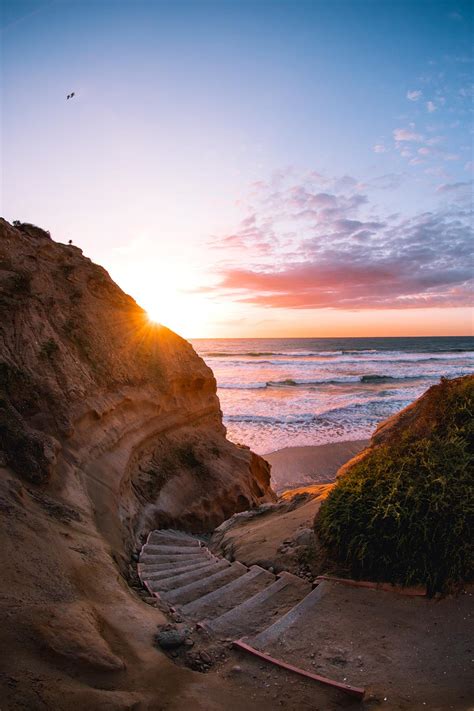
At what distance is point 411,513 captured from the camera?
4996 mm

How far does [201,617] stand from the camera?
4.84m

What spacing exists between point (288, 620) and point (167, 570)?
2.21 m

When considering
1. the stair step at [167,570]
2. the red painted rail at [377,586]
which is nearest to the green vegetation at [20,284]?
the stair step at [167,570]

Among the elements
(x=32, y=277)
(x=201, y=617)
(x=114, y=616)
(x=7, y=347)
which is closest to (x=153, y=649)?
(x=114, y=616)

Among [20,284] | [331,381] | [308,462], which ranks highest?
[20,284]

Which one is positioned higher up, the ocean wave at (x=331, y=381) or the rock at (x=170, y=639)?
the rock at (x=170, y=639)

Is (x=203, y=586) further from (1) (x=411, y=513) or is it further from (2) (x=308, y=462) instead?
(2) (x=308, y=462)

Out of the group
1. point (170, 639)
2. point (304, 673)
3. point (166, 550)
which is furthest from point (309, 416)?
point (304, 673)

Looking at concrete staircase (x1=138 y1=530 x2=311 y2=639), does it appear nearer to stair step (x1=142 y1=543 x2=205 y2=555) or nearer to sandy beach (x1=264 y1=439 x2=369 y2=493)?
stair step (x1=142 y1=543 x2=205 y2=555)

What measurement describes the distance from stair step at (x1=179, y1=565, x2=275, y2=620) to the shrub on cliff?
3.08 feet

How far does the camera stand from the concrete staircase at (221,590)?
4.68 m

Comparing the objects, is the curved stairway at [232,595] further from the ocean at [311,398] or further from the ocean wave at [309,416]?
the ocean wave at [309,416]

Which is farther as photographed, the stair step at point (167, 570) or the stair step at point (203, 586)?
the stair step at point (167, 570)

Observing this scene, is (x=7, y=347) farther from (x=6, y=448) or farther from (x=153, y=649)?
(x=153, y=649)
